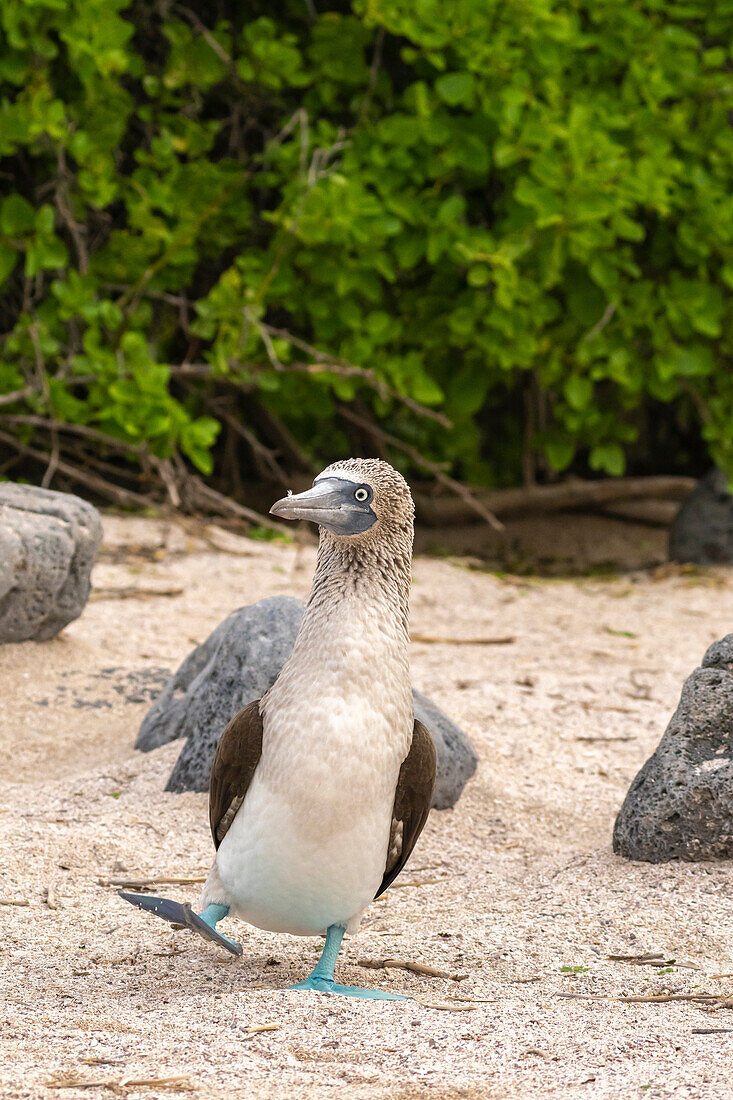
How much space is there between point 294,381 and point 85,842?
14.2 ft

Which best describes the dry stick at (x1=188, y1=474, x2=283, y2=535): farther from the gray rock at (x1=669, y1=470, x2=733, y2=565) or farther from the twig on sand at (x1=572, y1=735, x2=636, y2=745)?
the gray rock at (x1=669, y1=470, x2=733, y2=565)

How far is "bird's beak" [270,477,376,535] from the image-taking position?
2.36 meters

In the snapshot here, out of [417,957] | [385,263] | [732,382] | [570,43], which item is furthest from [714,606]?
[417,957]

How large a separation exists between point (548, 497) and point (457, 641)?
11.9ft

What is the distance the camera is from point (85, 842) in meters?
3.31

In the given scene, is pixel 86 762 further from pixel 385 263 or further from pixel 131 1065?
pixel 385 263

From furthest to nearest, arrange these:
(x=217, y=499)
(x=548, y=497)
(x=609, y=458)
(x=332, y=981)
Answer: (x=548, y=497) < (x=609, y=458) < (x=217, y=499) < (x=332, y=981)

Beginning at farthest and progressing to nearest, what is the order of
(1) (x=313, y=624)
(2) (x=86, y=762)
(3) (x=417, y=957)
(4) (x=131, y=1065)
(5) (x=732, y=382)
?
(5) (x=732, y=382) → (2) (x=86, y=762) → (3) (x=417, y=957) → (1) (x=313, y=624) → (4) (x=131, y=1065)

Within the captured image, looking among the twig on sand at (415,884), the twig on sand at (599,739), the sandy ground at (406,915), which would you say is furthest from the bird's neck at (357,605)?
the twig on sand at (599,739)

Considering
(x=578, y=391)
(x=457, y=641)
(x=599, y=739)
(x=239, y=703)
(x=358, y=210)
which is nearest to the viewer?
(x=239, y=703)

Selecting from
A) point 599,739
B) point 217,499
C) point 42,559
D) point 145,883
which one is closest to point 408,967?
point 145,883

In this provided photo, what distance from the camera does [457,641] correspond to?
563cm

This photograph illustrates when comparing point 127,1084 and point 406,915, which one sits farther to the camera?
point 406,915

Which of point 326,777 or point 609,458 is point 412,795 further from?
point 609,458
